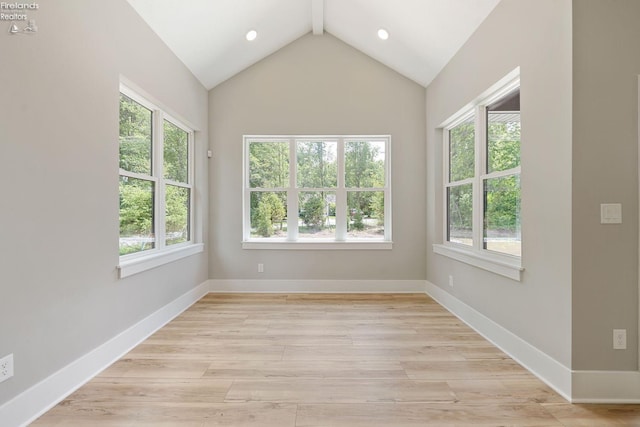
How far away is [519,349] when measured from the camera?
250 centimetres

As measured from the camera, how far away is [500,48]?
2756 mm

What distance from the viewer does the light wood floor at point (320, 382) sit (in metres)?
1.84

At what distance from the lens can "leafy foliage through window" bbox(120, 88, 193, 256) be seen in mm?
2854

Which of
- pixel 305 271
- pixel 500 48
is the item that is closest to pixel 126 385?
pixel 305 271

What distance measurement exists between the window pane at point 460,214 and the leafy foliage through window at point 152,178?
3.29 m

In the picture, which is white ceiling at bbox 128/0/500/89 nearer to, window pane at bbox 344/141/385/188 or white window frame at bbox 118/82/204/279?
white window frame at bbox 118/82/204/279

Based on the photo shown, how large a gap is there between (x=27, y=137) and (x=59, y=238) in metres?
0.61

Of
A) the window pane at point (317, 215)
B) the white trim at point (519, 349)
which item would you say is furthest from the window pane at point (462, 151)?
the window pane at point (317, 215)

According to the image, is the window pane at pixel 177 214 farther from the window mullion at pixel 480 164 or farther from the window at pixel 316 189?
the window mullion at pixel 480 164

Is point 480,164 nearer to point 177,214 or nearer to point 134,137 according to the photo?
point 134,137

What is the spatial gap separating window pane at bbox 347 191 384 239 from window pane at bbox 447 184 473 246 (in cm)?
95

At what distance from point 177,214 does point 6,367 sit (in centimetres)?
241

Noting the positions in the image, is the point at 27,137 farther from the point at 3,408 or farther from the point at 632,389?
the point at 632,389

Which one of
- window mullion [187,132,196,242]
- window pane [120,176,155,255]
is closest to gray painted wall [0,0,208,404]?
window pane [120,176,155,255]
